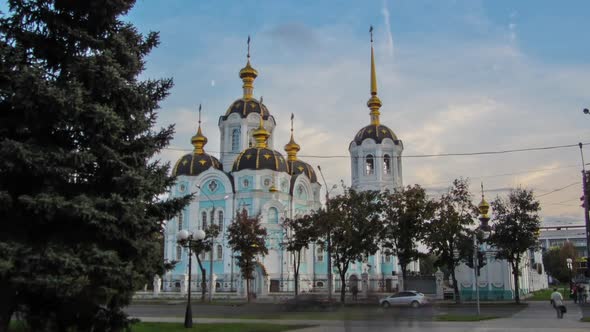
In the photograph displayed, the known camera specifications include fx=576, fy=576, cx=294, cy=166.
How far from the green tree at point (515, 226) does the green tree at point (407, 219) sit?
4958 mm

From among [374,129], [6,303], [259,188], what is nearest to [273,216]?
[259,188]

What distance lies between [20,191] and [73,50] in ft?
11.7

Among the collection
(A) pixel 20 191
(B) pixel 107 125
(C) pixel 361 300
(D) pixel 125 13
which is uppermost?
(D) pixel 125 13

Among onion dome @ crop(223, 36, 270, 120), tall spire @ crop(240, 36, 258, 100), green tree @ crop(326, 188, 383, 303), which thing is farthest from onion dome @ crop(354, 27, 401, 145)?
green tree @ crop(326, 188, 383, 303)

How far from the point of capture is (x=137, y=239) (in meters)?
13.1

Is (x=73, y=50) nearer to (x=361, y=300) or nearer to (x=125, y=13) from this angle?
(x=125, y=13)

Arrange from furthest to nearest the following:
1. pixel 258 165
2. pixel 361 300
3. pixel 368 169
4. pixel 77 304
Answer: pixel 368 169
pixel 258 165
pixel 361 300
pixel 77 304

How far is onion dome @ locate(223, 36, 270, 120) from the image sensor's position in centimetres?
7094

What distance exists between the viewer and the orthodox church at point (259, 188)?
58406 millimetres

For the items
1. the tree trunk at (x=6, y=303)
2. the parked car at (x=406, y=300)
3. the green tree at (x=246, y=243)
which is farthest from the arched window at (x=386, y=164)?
the tree trunk at (x=6, y=303)

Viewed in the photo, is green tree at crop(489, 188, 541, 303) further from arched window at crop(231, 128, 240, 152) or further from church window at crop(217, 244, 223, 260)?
arched window at crop(231, 128, 240, 152)

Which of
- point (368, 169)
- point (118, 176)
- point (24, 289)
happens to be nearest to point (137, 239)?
point (118, 176)

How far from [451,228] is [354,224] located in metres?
6.24

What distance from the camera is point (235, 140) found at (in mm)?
71312
